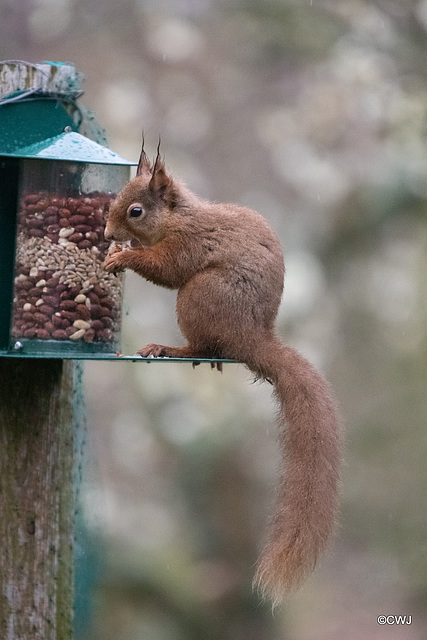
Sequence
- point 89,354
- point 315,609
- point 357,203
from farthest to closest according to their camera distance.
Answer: point 315,609
point 357,203
point 89,354

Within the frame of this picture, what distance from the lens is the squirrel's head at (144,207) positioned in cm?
285

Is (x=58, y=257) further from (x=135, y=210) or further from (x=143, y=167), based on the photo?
(x=143, y=167)

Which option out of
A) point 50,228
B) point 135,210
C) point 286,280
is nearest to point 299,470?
point 135,210

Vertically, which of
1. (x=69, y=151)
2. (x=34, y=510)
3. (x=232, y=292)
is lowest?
(x=34, y=510)

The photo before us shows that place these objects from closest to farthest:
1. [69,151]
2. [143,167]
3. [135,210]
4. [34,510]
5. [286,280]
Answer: [34,510] < [69,151] < [135,210] < [143,167] < [286,280]

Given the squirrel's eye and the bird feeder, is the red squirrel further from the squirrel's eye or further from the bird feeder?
the bird feeder

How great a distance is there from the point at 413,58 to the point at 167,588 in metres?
3.13

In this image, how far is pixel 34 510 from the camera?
2.45 m

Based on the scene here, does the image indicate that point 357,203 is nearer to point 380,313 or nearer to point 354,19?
point 380,313

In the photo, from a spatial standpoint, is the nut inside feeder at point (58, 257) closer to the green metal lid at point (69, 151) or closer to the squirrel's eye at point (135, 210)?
the green metal lid at point (69, 151)

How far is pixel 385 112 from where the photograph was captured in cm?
502

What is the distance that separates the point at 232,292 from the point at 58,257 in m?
0.55

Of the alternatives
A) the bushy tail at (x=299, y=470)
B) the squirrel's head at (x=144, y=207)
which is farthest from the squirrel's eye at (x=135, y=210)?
the bushy tail at (x=299, y=470)

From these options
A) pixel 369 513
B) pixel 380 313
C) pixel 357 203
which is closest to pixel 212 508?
pixel 369 513
